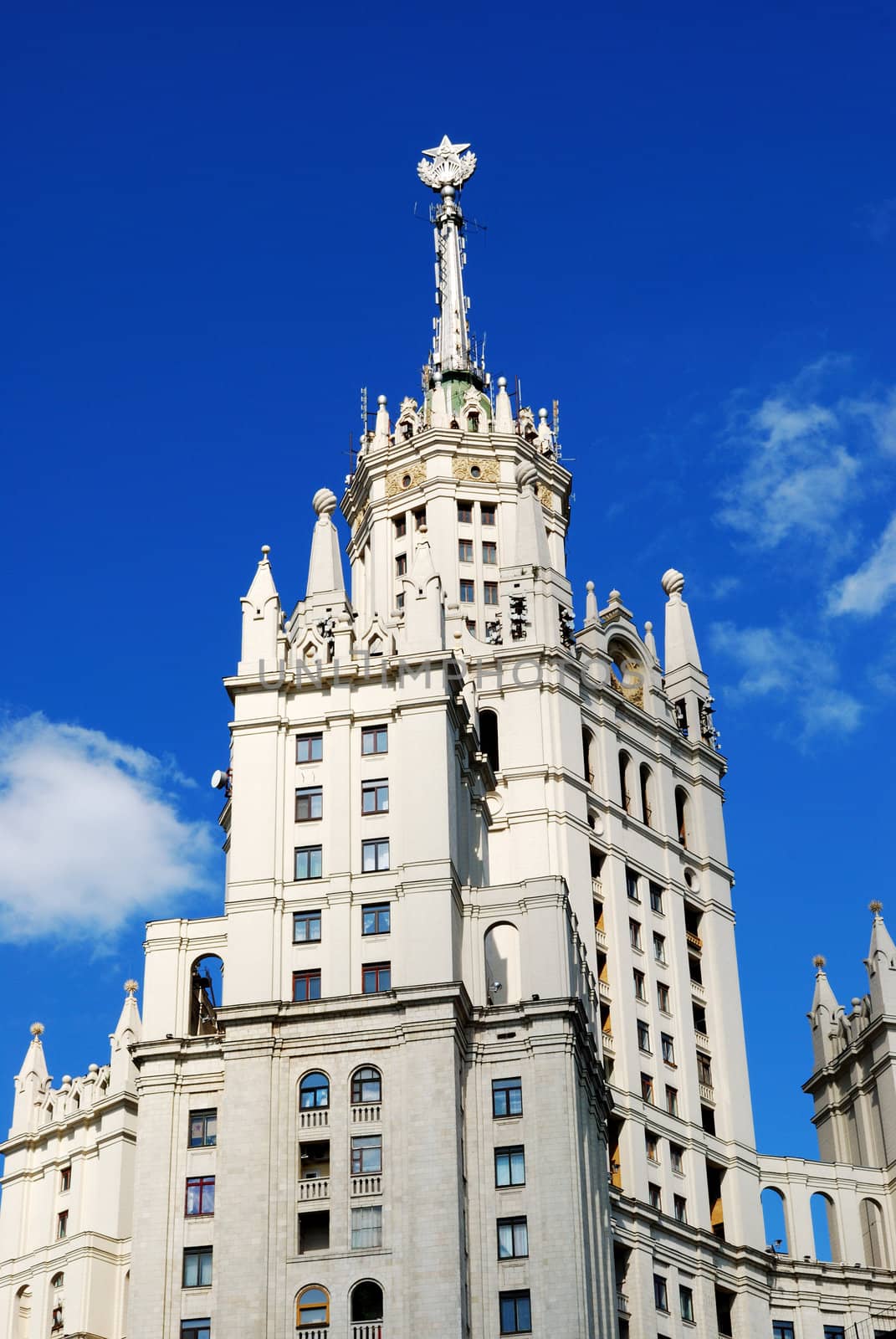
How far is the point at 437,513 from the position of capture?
121250 mm

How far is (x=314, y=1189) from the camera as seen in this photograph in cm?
8131

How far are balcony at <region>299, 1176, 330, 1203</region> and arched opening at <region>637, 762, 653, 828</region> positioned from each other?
113 feet

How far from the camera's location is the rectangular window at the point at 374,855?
87.8 metres

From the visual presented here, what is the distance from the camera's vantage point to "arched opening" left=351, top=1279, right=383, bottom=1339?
78.7 m

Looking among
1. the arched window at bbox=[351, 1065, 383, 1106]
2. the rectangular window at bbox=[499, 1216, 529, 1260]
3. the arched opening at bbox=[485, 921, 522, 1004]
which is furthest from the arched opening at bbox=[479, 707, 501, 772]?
the rectangular window at bbox=[499, 1216, 529, 1260]

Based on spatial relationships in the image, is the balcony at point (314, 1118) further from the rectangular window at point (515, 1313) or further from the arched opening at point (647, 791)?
the arched opening at point (647, 791)

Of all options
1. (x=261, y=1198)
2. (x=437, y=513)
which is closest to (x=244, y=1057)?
(x=261, y=1198)

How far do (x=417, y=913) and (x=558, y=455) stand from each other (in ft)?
160

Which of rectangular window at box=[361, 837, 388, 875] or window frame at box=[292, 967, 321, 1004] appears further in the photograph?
rectangular window at box=[361, 837, 388, 875]

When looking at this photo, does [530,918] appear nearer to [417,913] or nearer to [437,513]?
[417,913]

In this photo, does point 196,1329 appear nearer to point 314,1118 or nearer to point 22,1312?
point 314,1118

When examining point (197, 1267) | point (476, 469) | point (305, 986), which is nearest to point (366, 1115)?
point (305, 986)

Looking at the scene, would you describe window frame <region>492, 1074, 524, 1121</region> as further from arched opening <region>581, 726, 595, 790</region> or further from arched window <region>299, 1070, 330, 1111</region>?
arched opening <region>581, 726, 595, 790</region>

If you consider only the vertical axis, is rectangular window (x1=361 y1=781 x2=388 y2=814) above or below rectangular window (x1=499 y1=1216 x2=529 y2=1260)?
above
